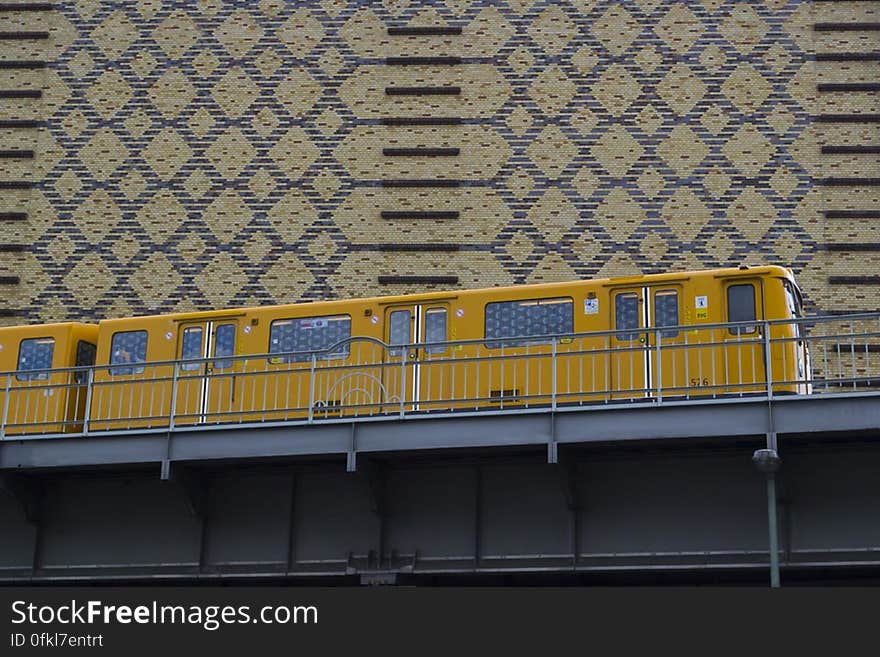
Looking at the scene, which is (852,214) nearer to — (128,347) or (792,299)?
(792,299)

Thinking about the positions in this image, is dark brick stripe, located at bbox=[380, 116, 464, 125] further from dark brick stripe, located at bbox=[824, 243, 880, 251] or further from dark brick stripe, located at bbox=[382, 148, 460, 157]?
dark brick stripe, located at bbox=[824, 243, 880, 251]

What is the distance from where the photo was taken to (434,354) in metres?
23.7

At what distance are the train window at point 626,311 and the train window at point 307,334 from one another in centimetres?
438

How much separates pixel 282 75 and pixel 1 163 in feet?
21.9

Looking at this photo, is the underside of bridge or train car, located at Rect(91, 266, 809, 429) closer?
the underside of bridge

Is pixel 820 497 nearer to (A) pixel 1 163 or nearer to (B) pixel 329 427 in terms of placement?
(B) pixel 329 427

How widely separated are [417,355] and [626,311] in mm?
3288

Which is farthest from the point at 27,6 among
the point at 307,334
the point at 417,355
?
the point at 417,355

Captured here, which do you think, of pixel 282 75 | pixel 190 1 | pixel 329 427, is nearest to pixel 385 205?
pixel 282 75

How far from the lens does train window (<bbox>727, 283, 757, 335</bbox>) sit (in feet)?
74.0

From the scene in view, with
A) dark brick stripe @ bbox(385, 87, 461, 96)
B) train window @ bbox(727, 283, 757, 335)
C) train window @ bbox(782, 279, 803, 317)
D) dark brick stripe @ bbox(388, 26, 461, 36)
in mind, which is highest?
dark brick stripe @ bbox(388, 26, 461, 36)

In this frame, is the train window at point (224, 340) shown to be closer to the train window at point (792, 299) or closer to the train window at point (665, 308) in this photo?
the train window at point (665, 308)

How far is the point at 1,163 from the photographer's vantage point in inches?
1355

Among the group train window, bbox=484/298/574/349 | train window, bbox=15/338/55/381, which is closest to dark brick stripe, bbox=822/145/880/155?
train window, bbox=484/298/574/349
